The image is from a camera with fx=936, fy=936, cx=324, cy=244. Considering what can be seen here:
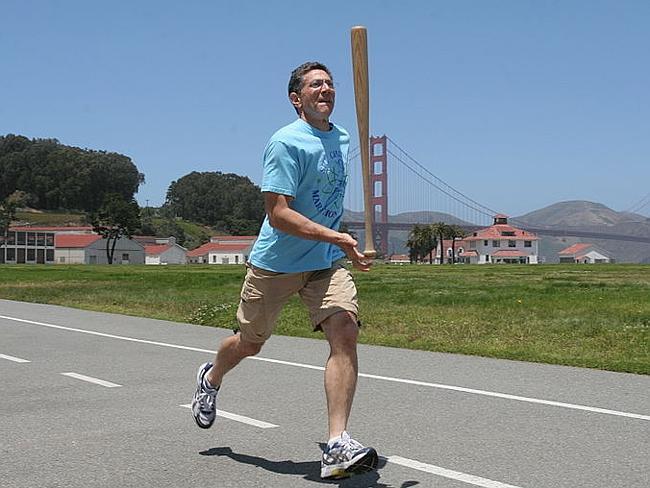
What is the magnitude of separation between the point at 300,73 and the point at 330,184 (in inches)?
23.2

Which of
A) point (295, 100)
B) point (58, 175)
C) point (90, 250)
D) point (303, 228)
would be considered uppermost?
point (58, 175)

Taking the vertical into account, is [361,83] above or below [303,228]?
above

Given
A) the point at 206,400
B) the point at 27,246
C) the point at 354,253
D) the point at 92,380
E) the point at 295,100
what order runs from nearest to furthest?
1. the point at 354,253
2. the point at 295,100
3. the point at 206,400
4. the point at 92,380
5. the point at 27,246

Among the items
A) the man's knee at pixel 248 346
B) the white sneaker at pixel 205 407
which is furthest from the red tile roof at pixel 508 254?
the man's knee at pixel 248 346

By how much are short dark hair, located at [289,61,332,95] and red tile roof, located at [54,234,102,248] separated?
14604 cm

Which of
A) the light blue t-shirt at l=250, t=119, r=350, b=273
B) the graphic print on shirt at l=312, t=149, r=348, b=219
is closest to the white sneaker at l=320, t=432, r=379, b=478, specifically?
the light blue t-shirt at l=250, t=119, r=350, b=273

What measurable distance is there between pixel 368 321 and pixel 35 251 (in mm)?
139221

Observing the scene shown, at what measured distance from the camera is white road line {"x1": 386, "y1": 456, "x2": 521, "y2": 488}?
4391mm

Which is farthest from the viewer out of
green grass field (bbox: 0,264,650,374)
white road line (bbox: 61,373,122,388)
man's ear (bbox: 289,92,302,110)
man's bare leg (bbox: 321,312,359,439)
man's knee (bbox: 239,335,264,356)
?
green grass field (bbox: 0,264,650,374)

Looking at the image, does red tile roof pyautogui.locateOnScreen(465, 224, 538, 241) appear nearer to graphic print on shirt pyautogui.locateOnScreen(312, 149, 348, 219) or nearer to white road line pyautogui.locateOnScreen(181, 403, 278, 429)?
white road line pyautogui.locateOnScreen(181, 403, 278, 429)

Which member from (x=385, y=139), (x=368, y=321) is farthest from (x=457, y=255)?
(x=368, y=321)

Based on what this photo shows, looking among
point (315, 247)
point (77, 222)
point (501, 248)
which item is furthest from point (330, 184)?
point (501, 248)

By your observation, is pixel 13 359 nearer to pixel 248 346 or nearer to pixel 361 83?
pixel 248 346

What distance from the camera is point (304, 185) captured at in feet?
15.2
